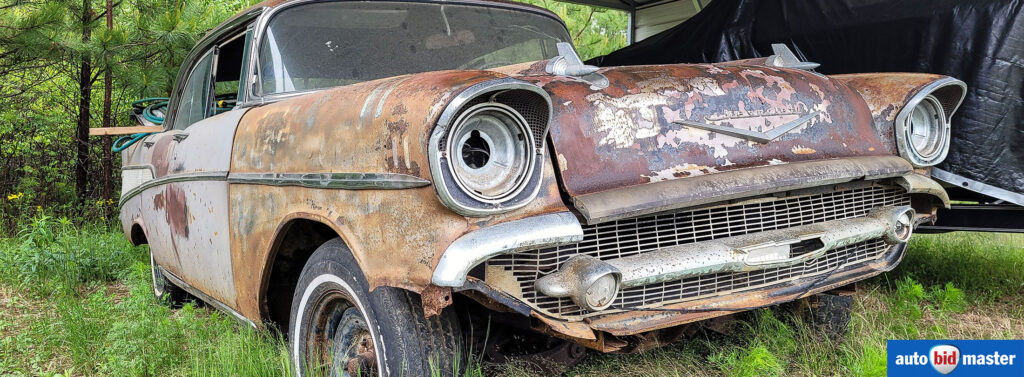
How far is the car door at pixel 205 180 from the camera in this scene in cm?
288

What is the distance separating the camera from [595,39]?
9.81 meters

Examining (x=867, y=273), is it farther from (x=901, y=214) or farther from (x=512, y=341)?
(x=512, y=341)

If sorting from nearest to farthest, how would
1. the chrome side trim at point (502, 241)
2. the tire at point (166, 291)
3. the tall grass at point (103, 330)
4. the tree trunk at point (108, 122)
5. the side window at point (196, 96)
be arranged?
the chrome side trim at point (502, 241), the tall grass at point (103, 330), the side window at point (196, 96), the tire at point (166, 291), the tree trunk at point (108, 122)

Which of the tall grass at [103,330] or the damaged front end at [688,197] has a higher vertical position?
the damaged front end at [688,197]

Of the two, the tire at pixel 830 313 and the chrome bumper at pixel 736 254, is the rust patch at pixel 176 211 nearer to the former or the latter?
the chrome bumper at pixel 736 254

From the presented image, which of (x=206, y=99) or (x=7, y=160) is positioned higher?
(x=206, y=99)

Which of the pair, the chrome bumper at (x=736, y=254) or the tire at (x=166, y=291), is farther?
the tire at (x=166, y=291)

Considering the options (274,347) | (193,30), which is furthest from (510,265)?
(193,30)

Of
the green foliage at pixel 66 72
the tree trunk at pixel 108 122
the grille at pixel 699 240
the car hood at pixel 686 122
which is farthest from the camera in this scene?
the tree trunk at pixel 108 122

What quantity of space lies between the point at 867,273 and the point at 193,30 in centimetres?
553

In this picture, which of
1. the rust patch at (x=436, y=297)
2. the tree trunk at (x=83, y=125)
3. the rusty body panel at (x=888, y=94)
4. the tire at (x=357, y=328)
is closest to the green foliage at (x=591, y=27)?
the tree trunk at (x=83, y=125)

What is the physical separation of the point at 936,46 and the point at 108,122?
6837 mm

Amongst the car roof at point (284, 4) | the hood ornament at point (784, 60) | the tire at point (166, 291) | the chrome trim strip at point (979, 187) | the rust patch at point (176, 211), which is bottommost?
the tire at point (166, 291)

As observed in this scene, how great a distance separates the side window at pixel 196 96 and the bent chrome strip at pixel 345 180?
127 centimetres
